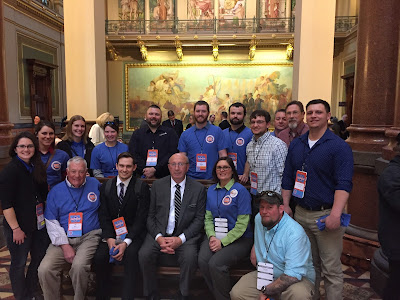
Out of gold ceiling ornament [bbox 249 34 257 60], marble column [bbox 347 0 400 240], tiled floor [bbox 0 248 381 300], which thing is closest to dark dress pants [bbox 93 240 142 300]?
tiled floor [bbox 0 248 381 300]

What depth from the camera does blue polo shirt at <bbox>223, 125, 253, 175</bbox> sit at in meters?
4.99

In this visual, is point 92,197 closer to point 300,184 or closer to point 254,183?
point 254,183

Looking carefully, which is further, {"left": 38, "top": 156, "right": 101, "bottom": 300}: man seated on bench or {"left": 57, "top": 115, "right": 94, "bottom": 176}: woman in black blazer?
{"left": 57, "top": 115, "right": 94, "bottom": 176}: woman in black blazer

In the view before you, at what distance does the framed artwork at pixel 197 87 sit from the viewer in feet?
51.9

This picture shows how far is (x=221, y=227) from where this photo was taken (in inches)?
146

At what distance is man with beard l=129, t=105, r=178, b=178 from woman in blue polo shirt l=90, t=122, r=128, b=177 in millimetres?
293

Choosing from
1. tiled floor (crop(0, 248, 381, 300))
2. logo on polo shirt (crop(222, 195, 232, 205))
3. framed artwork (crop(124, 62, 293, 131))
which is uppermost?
framed artwork (crop(124, 62, 293, 131))

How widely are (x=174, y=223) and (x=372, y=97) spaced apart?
3.33 metres

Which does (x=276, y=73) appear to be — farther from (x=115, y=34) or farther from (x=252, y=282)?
(x=252, y=282)

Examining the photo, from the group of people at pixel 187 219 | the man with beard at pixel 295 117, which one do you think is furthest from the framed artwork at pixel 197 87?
the group of people at pixel 187 219

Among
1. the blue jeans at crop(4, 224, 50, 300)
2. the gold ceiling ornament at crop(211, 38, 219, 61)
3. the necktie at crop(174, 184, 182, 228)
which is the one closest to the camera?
the blue jeans at crop(4, 224, 50, 300)

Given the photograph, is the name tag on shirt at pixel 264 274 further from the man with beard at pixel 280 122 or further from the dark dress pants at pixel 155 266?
the man with beard at pixel 280 122

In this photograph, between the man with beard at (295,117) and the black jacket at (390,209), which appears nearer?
the black jacket at (390,209)

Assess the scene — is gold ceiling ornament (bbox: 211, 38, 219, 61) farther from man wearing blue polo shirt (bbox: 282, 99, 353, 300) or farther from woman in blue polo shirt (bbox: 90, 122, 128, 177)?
man wearing blue polo shirt (bbox: 282, 99, 353, 300)
